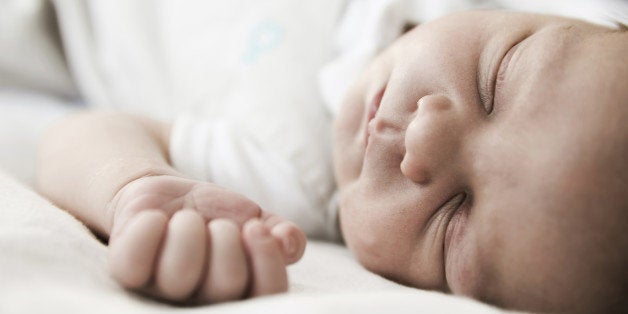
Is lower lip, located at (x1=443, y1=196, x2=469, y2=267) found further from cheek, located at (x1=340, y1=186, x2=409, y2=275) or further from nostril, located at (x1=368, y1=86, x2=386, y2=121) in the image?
nostril, located at (x1=368, y1=86, x2=386, y2=121)

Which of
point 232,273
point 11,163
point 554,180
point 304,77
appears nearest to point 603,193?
point 554,180

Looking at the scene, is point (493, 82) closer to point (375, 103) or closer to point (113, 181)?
point (375, 103)

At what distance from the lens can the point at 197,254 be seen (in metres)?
0.56

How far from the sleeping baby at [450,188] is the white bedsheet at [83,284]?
30mm

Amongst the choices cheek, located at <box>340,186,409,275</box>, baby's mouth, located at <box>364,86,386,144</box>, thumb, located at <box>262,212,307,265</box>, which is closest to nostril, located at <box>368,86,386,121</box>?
baby's mouth, located at <box>364,86,386,144</box>

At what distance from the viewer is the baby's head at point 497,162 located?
2.20ft

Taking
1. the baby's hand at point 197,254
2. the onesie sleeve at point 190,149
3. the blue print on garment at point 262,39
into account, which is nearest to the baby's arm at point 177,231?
the baby's hand at point 197,254

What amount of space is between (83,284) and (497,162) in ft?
1.49

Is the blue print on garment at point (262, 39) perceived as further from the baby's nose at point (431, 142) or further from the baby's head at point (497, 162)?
the baby's nose at point (431, 142)

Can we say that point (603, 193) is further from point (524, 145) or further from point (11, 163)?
point (11, 163)

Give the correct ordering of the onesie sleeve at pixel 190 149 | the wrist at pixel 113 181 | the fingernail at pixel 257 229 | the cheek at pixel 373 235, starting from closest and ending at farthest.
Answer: the fingernail at pixel 257 229, the wrist at pixel 113 181, the cheek at pixel 373 235, the onesie sleeve at pixel 190 149

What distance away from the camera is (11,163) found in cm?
107

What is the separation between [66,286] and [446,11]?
2.76ft

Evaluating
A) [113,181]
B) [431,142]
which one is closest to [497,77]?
[431,142]
